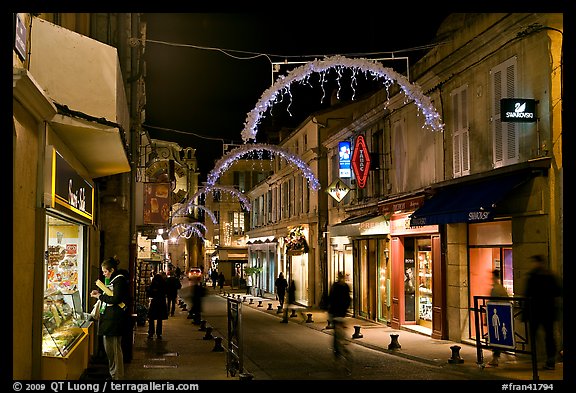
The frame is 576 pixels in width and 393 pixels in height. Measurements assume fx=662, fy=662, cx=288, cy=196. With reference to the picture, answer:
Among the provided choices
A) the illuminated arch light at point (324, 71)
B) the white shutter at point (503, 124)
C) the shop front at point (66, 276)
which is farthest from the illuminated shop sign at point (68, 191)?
the white shutter at point (503, 124)

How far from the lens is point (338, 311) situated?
14.2m

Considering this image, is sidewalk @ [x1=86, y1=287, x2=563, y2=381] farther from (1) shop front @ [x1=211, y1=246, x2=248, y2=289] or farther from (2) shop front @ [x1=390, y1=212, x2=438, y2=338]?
(1) shop front @ [x1=211, y1=246, x2=248, y2=289]

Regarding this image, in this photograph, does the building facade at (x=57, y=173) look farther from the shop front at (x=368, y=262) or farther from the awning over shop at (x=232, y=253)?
the awning over shop at (x=232, y=253)

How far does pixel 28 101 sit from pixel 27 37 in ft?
3.80

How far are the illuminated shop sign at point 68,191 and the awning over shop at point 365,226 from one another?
37.6ft

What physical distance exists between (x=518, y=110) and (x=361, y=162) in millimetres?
10668

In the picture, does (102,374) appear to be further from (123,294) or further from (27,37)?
(27,37)

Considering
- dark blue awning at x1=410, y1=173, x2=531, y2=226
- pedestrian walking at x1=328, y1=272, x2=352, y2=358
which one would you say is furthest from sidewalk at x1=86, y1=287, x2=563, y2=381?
dark blue awning at x1=410, y1=173, x2=531, y2=226

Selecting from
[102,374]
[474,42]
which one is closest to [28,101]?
[102,374]

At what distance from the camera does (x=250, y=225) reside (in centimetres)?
5794

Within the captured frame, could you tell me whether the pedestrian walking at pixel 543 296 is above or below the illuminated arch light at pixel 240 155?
below

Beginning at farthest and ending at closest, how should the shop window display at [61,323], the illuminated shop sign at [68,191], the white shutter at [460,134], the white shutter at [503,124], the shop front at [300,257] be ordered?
1. the shop front at [300,257]
2. the white shutter at [460,134]
3. the white shutter at [503,124]
4. the shop window display at [61,323]
5. the illuminated shop sign at [68,191]

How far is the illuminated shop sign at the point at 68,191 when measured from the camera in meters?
9.60

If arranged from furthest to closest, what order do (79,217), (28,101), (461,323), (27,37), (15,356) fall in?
1. (461,323)
2. (79,217)
3. (27,37)
4. (28,101)
5. (15,356)
